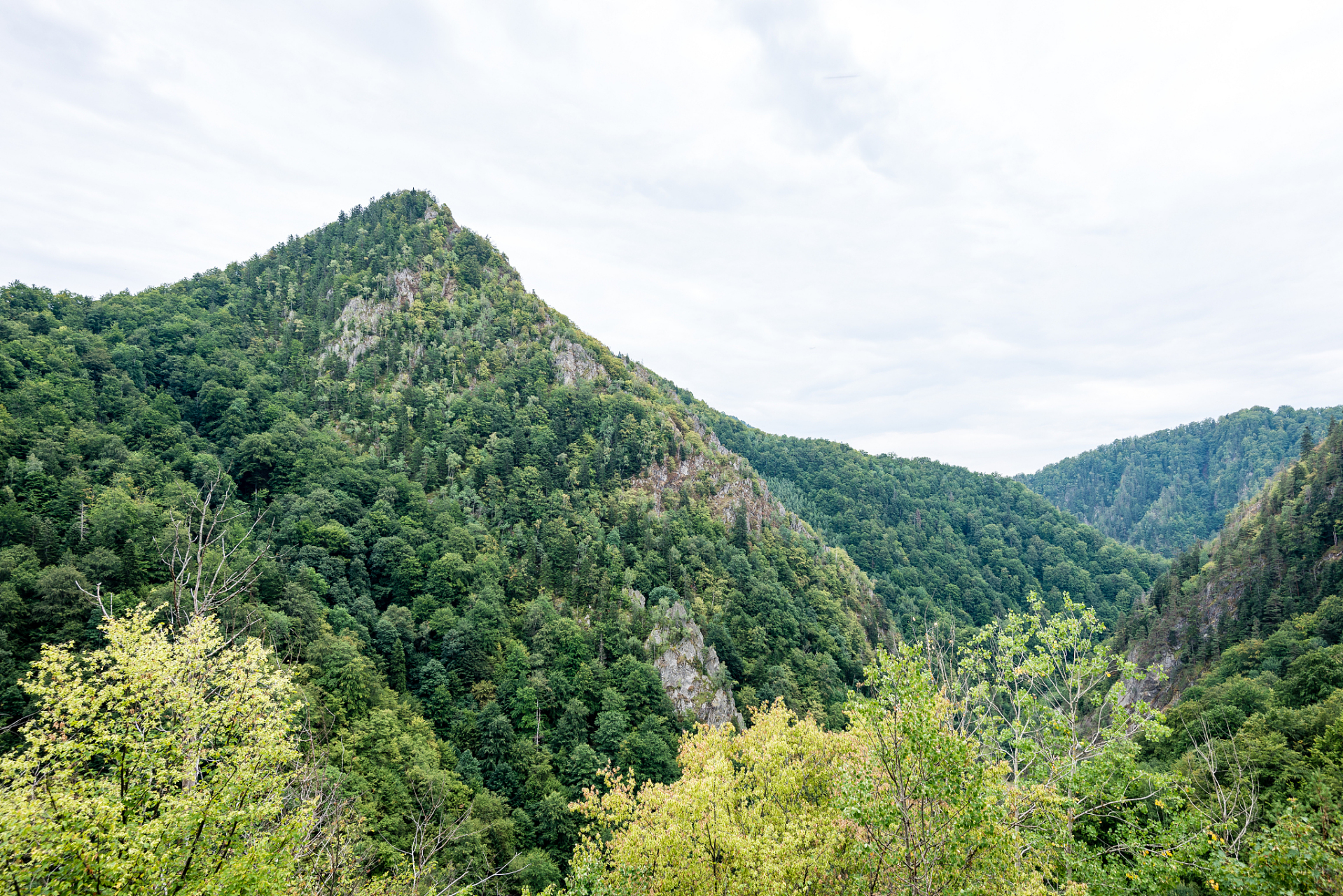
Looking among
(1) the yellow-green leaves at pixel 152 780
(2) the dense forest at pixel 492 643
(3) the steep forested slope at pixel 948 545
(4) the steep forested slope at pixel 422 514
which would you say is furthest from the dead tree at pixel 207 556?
(3) the steep forested slope at pixel 948 545

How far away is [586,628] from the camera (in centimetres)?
7431

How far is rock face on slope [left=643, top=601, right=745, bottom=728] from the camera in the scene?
68.9 m

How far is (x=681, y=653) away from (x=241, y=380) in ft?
284

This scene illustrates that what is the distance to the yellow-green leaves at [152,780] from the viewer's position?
997cm

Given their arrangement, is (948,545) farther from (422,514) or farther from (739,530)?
(422,514)

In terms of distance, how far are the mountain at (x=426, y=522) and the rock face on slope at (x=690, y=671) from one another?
0.94 ft

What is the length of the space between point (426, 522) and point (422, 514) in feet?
5.51

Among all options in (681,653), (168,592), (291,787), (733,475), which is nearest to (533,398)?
(733,475)

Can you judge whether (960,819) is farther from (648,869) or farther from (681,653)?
(681,653)

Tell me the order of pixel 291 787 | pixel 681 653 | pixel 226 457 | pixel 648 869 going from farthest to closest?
pixel 226 457 → pixel 681 653 → pixel 291 787 → pixel 648 869

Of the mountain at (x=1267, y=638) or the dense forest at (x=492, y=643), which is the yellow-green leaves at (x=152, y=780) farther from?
the mountain at (x=1267, y=638)

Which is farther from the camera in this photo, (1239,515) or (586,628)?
(1239,515)

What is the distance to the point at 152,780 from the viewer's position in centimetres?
1262

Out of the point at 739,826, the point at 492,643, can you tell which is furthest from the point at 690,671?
the point at 739,826
